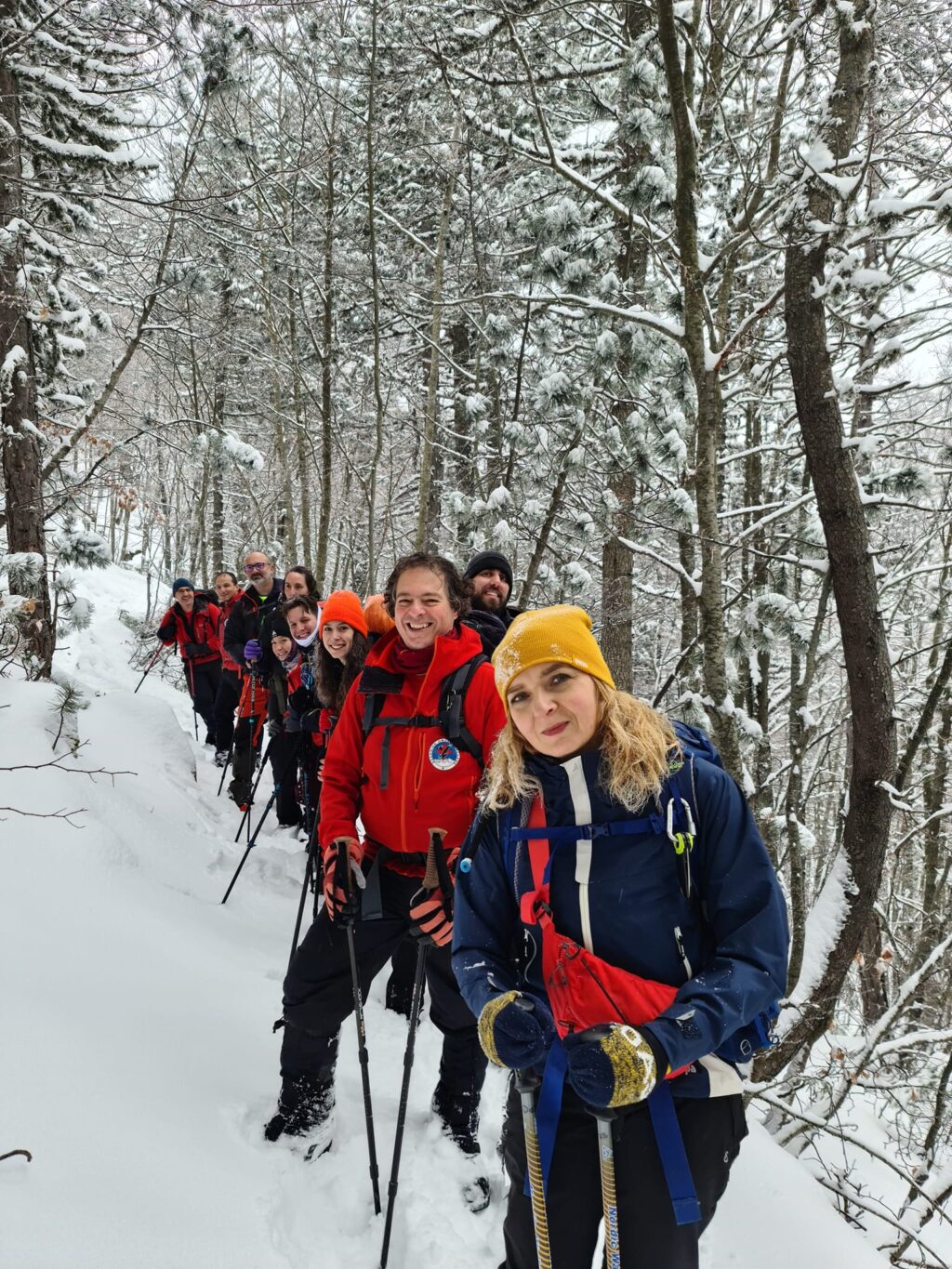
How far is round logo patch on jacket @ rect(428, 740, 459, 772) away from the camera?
2760mm

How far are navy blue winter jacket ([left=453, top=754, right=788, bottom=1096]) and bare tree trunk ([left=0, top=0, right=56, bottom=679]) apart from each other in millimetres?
5827

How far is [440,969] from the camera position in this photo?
9.56 feet

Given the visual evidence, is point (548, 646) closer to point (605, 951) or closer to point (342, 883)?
point (605, 951)

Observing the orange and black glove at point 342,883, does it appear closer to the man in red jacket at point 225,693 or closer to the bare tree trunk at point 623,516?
the bare tree trunk at point 623,516

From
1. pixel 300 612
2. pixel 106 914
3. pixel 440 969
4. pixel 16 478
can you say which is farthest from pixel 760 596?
pixel 16 478

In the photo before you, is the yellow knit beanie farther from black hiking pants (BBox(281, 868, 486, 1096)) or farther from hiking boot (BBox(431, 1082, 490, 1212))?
hiking boot (BBox(431, 1082, 490, 1212))

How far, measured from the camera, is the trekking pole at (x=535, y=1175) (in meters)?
1.68

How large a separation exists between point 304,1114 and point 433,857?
1309 mm

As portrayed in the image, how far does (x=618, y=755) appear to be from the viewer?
5.76 ft

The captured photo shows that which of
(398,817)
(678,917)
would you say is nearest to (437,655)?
(398,817)

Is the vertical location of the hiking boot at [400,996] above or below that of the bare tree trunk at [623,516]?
below

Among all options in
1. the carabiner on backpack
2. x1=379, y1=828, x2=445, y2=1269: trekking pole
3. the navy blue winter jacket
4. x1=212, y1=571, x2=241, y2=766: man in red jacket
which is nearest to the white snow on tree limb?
x1=379, y1=828, x2=445, y2=1269: trekking pole

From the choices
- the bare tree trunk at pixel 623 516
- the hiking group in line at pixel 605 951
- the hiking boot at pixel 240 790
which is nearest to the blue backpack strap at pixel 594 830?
the hiking group in line at pixel 605 951

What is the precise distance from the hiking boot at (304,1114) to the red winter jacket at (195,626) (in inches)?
269
